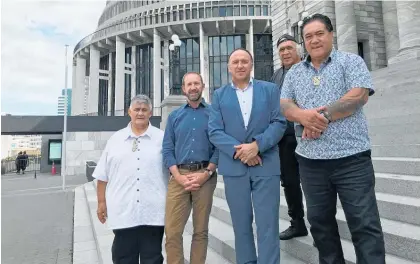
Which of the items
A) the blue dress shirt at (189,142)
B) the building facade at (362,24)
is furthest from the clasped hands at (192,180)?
the building facade at (362,24)

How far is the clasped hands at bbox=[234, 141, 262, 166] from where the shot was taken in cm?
256

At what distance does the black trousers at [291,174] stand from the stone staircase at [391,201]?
1.08 ft

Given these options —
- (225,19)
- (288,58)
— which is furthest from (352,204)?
(225,19)

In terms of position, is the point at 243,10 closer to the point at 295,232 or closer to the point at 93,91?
the point at 93,91

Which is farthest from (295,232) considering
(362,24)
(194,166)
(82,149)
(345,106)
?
(82,149)

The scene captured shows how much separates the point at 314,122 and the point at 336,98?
0.90ft

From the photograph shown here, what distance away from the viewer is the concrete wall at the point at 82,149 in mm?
21766

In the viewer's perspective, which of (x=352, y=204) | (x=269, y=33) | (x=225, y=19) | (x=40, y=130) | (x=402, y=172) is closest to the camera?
(x=352, y=204)

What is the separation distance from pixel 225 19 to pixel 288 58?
1565 inches

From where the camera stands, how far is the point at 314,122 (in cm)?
218

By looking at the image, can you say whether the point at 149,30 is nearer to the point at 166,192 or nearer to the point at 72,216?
the point at 72,216

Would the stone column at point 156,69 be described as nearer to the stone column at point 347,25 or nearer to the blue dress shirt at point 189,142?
the stone column at point 347,25

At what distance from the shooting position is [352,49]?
51.4ft

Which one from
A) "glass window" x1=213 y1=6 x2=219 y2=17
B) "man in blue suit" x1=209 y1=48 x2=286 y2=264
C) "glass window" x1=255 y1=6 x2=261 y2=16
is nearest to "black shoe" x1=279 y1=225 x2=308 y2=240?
"man in blue suit" x1=209 y1=48 x2=286 y2=264
